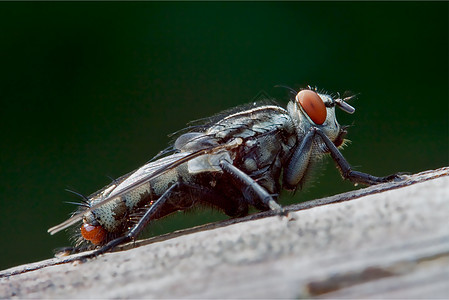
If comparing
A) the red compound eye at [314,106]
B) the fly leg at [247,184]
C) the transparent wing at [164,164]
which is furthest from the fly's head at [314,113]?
the fly leg at [247,184]

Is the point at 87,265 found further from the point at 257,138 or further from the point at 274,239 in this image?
the point at 257,138

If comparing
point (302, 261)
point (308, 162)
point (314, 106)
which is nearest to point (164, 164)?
point (308, 162)

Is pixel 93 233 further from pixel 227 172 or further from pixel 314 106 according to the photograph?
pixel 314 106

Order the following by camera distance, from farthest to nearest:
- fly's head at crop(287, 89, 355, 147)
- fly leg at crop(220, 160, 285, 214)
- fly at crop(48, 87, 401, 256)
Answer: fly's head at crop(287, 89, 355, 147), fly at crop(48, 87, 401, 256), fly leg at crop(220, 160, 285, 214)

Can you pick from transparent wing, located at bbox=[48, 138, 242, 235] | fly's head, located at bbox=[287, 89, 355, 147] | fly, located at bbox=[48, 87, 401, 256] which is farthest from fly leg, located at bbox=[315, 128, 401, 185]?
transparent wing, located at bbox=[48, 138, 242, 235]

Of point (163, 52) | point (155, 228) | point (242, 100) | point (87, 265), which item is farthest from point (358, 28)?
point (87, 265)

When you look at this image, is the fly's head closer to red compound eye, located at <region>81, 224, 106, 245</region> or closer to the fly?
the fly
